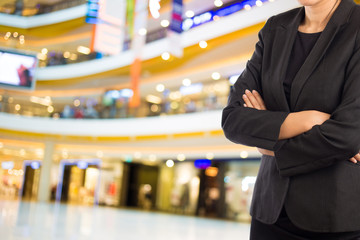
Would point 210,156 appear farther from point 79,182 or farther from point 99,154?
point 79,182

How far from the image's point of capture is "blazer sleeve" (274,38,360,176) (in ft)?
3.06

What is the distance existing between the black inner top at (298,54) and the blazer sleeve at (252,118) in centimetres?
9

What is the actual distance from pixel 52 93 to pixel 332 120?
26.1 meters

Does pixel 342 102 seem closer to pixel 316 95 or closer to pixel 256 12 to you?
pixel 316 95

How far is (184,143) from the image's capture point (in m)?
18.7

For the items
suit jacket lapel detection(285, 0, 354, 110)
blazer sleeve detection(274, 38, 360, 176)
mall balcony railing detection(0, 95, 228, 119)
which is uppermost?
mall balcony railing detection(0, 95, 228, 119)

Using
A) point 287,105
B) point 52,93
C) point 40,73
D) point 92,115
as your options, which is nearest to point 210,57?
point 92,115

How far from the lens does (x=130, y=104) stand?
1631 centimetres

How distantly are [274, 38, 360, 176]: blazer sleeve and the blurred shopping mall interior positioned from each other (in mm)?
11153

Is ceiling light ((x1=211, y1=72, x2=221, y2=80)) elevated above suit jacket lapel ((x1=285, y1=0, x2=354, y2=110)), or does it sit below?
above

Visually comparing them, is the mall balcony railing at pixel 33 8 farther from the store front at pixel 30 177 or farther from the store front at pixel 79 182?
the store front at pixel 30 177

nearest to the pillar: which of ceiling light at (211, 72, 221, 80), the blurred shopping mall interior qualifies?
the blurred shopping mall interior

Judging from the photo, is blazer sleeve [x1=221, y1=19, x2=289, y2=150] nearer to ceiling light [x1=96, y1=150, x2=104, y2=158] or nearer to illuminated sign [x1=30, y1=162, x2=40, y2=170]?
ceiling light [x1=96, y1=150, x2=104, y2=158]

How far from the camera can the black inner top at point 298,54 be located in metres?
1.05
